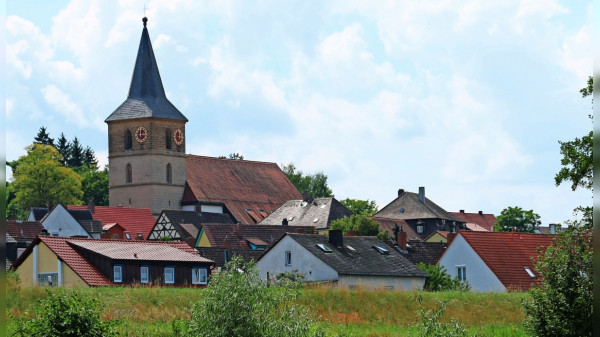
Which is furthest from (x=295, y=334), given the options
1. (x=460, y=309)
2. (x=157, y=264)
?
(x=157, y=264)

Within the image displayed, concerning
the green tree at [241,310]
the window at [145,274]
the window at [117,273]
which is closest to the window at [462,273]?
the window at [145,274]

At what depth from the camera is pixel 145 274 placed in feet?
158

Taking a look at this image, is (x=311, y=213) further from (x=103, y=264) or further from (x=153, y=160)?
(x=103, y=264)

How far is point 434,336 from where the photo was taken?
21.4 m

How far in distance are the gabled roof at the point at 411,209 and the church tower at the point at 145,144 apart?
20.6 meters

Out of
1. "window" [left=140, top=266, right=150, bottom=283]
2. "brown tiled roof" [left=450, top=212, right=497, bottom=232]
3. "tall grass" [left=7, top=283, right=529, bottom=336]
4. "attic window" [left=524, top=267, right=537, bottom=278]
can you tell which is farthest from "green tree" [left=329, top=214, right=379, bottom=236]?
"brown tiled roof" [left=450, top=212, right=497, bottom=232]

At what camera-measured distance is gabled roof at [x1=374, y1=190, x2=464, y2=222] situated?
4552 inches

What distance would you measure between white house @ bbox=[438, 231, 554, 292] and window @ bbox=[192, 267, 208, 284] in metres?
12.3

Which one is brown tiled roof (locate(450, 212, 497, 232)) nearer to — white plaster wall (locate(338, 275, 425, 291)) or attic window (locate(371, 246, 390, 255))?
attic window (locate(371, 246, 390, 255))

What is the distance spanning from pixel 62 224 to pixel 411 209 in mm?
37114

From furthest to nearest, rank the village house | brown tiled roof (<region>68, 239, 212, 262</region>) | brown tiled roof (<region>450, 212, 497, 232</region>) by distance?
1. brown tiled roof (<region>450, 212, 497, 232</region>)
2. brown tiled roof (<region>68, 239, 212, 262</region>)
3. the village house

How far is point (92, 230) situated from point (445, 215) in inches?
1546

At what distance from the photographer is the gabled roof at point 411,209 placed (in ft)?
379

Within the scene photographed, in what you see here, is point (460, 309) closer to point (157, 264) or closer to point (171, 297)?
point (171, 297)
